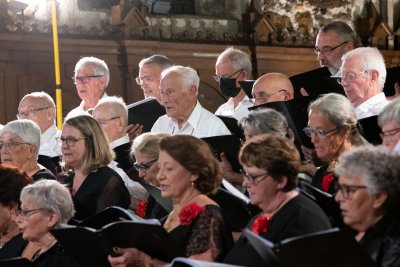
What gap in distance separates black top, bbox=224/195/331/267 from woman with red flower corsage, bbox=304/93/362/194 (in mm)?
819

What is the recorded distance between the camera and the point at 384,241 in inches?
129

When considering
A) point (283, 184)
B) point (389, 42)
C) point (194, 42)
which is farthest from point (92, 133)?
point (389, 42)

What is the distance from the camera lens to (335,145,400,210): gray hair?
10.9 ft

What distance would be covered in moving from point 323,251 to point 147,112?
11.4ft

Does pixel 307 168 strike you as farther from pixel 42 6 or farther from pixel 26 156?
pixel 42 6

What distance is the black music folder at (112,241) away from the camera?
150 inches

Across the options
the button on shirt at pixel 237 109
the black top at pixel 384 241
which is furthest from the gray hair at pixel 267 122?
the button on shirt at pixel 237 109

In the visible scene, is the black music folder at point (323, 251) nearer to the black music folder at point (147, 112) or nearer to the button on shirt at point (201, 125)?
the button on shirt at point (201, 125)

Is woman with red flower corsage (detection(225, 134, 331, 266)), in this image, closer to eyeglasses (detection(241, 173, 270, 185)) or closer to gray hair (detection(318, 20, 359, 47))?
eyeglasses (detection(241, 173, 270, 185))

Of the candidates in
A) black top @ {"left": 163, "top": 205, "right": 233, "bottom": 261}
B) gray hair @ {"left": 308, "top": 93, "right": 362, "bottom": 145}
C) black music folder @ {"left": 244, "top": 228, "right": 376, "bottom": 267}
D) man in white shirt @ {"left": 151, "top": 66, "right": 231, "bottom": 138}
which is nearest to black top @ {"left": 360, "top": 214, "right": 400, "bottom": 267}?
black music folder @ {"left": 244, "top": 228, "right": 376, "bottom": 267}

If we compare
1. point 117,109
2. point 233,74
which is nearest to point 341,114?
point 117,109

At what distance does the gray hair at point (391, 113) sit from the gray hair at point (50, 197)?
5.13 feet

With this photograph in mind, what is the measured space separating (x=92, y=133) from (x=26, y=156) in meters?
0.65

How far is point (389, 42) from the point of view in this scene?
12.0 m
